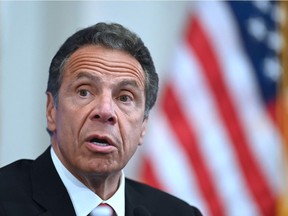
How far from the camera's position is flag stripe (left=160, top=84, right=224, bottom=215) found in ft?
14.3

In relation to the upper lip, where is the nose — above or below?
above

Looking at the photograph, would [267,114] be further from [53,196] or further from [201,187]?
[53,196]

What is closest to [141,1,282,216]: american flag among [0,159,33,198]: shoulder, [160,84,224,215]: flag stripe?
[160,84,224,215]: flag stripe

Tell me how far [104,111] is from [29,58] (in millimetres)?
2108

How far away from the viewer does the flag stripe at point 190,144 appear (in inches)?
172

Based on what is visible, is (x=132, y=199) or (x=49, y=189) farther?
(x=132, y=199)

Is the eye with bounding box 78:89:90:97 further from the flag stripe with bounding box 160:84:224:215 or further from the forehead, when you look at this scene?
the flag stripe with bounding box 160:84:224:215

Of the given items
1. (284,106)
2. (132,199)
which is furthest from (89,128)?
(284,106)

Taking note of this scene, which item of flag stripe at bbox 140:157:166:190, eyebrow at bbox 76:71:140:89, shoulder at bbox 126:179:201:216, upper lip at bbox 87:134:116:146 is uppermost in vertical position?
eyebrow at bbox 76:71:140:89

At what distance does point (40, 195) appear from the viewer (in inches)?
88.4

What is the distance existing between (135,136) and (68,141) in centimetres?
21

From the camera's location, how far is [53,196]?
224 cm

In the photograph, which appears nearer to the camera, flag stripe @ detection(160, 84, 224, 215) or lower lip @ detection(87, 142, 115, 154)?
lower lip @ detection(87, 142, 115, 154)

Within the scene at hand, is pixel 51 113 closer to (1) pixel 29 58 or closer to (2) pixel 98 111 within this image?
(2) pixel 98 111
